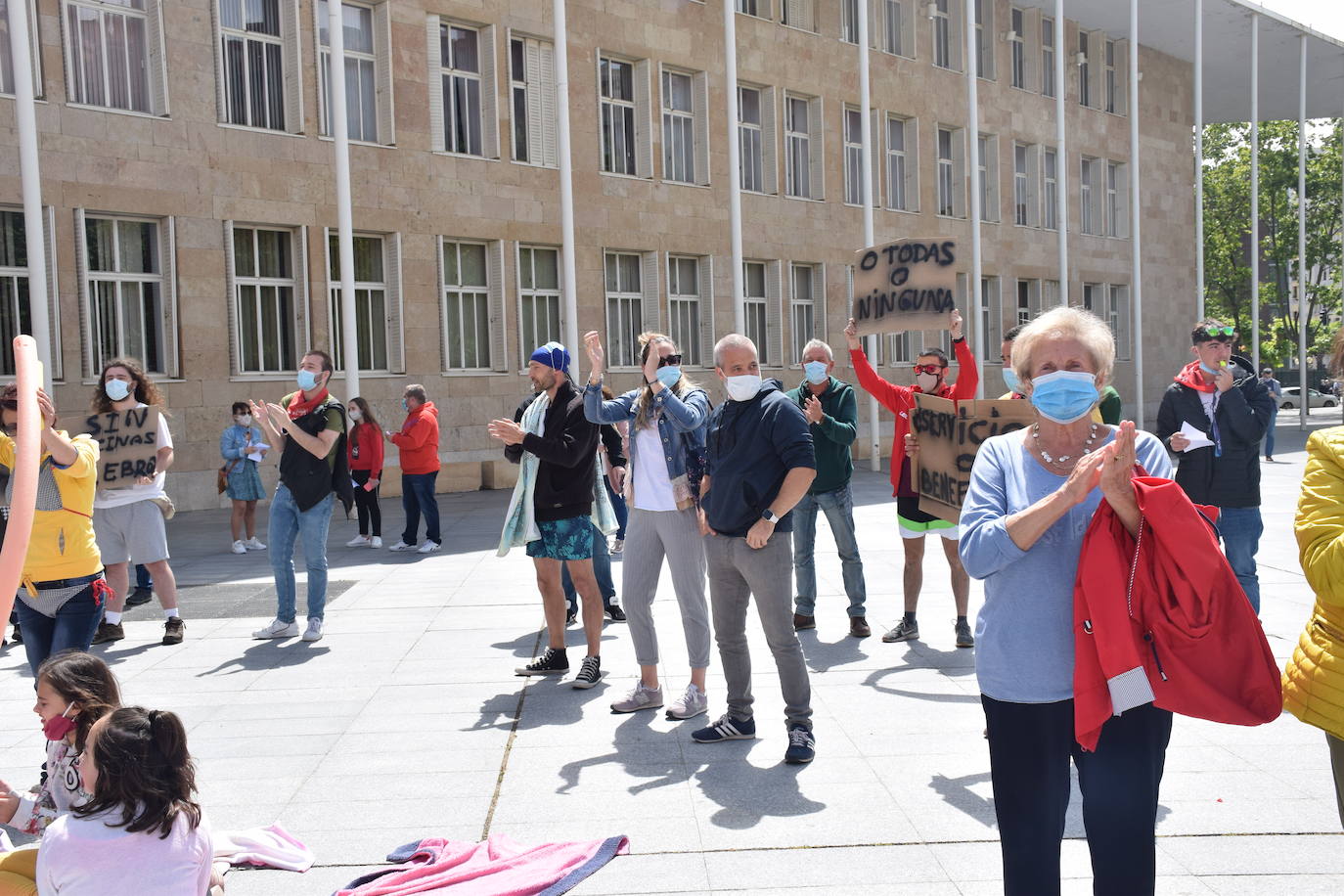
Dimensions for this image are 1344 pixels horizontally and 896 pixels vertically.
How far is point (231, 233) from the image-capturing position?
18578 millimetres

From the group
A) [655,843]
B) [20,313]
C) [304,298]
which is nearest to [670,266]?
[304,298]

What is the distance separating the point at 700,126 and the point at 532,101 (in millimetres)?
4098

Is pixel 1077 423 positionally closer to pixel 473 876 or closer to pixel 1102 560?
pixel 1102 560

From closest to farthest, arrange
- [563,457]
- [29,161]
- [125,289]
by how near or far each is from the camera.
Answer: [563,457] → [29,161] → [125,289]

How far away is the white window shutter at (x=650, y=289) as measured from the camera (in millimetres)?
24031

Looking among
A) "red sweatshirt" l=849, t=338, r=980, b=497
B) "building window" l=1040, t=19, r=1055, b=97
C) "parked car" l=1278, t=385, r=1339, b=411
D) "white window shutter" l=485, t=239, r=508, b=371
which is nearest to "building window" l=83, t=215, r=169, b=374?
"white window shutter" l=485, t=239, r=508, b=371

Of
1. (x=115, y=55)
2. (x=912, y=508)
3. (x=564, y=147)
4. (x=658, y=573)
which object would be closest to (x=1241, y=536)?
(x=912, y=508)

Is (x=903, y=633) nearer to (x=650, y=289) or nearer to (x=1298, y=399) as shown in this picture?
(x=650, y=289)

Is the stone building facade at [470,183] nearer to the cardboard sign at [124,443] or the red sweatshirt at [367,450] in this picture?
the red sweatshirt at [367,450]

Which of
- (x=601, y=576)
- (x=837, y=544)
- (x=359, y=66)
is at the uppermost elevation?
(x=359, y=66)

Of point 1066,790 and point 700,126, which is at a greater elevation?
point 700,126

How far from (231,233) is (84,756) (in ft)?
54.8

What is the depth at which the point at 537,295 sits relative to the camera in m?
22.7

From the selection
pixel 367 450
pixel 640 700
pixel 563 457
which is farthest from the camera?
pixel 367 450
